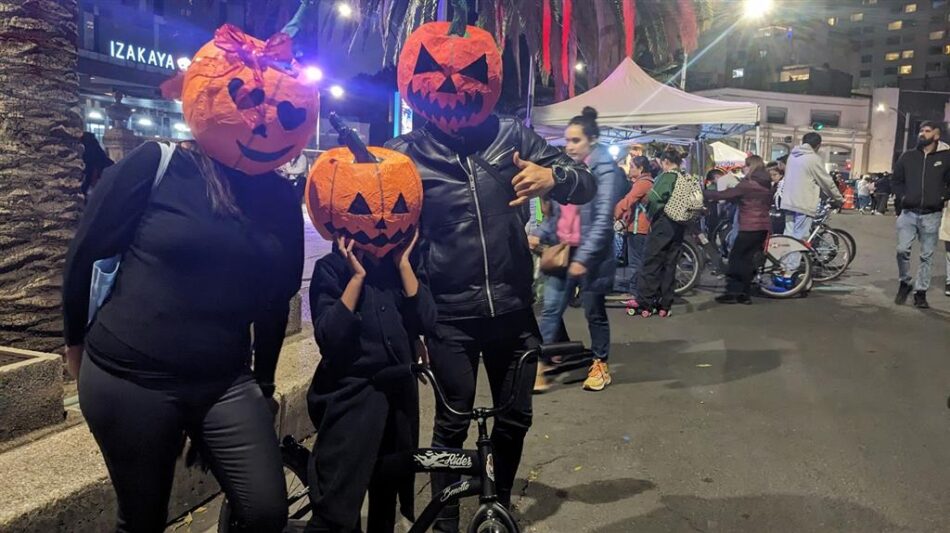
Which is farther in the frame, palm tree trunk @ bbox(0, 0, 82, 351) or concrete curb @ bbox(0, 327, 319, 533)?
palm tree trunk @ bbox(0, 0, 82, 351)

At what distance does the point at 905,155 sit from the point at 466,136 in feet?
25.8

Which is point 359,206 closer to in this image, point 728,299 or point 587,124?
point 587,124

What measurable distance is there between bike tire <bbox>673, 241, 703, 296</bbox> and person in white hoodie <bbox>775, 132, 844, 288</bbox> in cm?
112

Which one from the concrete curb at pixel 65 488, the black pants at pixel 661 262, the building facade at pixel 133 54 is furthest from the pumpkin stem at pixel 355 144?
the building facade at pixel 133 54

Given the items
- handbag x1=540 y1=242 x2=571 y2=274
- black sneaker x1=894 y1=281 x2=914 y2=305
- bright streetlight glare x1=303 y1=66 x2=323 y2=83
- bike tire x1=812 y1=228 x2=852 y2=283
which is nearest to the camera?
bright streetlight glare x1=303 y1=66 x2=323 y2=83

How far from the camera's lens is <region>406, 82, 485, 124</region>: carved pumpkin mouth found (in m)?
2.63

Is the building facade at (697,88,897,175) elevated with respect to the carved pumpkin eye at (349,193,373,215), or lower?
elevated

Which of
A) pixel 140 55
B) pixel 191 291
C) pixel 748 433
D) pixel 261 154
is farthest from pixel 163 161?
pixel 140 55

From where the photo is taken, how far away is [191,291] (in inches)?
75.0

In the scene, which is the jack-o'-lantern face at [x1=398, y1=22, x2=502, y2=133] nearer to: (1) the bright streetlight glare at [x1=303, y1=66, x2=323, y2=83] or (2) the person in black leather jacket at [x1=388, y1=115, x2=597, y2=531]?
(2) the person in black leather jacket at [x1=388, y1=115, x2=597, y2=531]

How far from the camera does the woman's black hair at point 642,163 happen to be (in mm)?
9523

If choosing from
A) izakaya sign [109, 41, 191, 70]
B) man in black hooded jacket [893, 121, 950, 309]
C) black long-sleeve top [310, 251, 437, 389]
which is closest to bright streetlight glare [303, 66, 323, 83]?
black long-sleeve top [310, 251, 437, 389]

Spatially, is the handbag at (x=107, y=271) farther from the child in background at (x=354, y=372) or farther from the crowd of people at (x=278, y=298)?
the child in background at (x=354, y=372)

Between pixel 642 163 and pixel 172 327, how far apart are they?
846 centimetres
